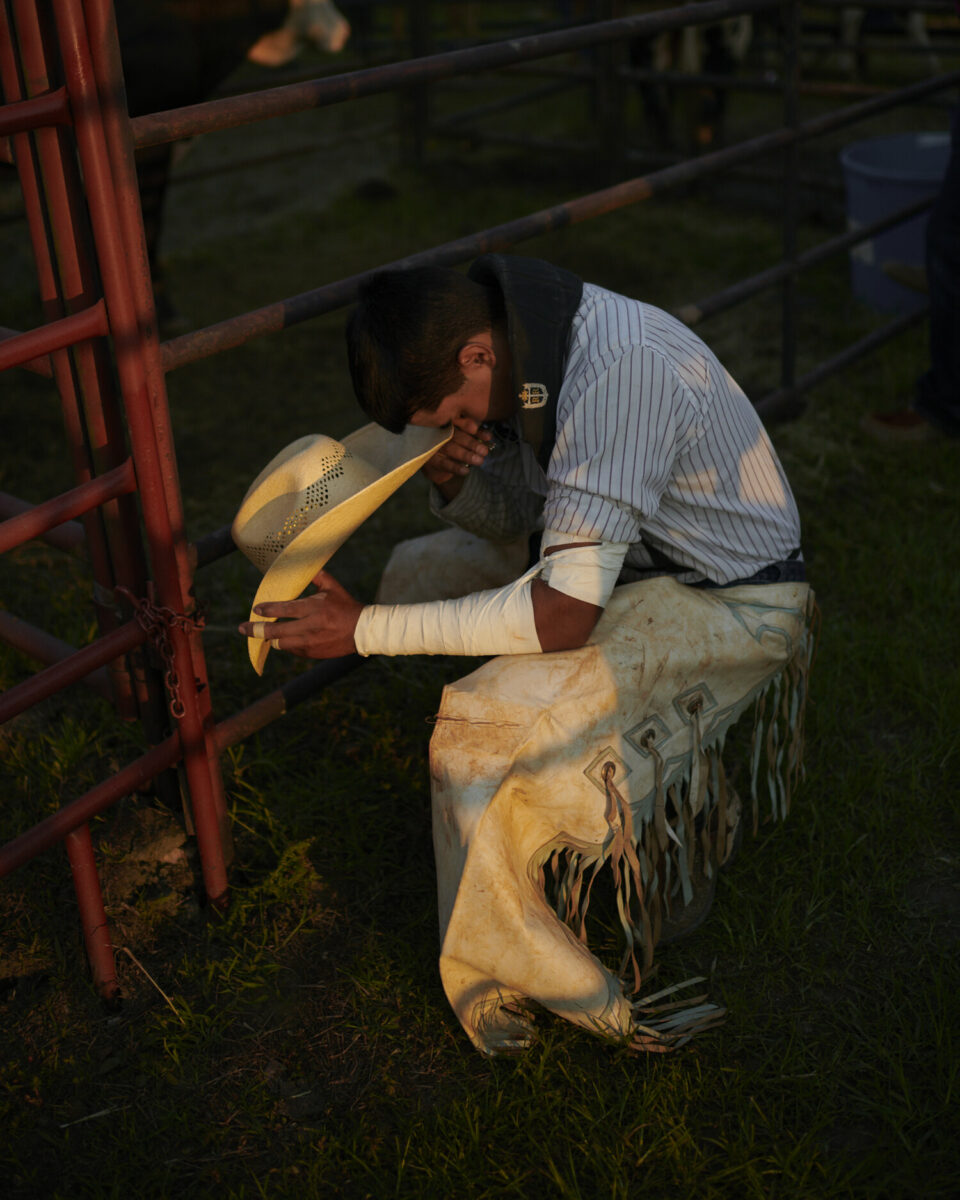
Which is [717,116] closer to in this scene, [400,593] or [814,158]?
[814,158]

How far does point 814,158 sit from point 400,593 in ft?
18.4

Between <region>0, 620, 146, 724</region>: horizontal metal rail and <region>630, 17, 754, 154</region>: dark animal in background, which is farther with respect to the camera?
<region>630, 17, 754, 154</region>: dark animal in background

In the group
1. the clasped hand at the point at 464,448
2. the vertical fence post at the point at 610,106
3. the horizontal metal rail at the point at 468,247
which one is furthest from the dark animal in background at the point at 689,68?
the clasped hand at the point at 464,448

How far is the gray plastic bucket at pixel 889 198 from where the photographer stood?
160 inches

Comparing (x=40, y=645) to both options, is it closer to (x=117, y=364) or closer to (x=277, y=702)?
(x=277, y=702)

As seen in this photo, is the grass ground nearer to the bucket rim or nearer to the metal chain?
the metal chain

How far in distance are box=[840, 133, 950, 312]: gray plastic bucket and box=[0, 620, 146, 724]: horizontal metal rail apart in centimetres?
319

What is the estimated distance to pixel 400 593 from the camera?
222cm

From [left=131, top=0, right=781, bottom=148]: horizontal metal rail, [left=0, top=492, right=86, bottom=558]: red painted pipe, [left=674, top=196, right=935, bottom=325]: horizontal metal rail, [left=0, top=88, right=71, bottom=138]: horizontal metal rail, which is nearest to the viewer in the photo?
[left=0, top=88, right=71, bottom=138]: horizontal metal rail

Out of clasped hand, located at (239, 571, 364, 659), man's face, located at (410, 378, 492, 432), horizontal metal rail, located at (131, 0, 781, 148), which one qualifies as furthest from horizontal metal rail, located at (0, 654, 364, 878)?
horizontal metal rail, located at (131, 0, 781, 148)

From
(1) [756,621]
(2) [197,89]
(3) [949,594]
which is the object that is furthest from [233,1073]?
(2) [197,89]

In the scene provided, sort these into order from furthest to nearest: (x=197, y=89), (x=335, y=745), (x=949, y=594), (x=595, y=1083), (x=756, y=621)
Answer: (x=197, y=89) < (x=949, y=594) < (x=335, y=745) < (x=756, y=621) < (x=595, y=1083)

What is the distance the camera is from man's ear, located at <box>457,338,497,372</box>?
1.66 m

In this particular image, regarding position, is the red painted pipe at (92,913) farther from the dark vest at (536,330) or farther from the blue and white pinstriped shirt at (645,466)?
the dark vest at (536,330)
